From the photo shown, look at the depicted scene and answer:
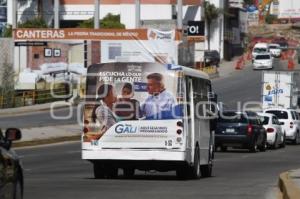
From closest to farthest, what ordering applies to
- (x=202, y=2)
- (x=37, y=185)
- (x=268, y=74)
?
(x=37, y=185)
(x=268, y=74)
(x=202, y=2)

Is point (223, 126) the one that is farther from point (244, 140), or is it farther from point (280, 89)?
point (280, 89)

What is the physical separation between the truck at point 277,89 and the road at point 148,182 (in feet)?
68.7

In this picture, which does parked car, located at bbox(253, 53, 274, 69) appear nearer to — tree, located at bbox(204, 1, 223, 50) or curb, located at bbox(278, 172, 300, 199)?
tree, located at bbox(204, 1, 223, 50)

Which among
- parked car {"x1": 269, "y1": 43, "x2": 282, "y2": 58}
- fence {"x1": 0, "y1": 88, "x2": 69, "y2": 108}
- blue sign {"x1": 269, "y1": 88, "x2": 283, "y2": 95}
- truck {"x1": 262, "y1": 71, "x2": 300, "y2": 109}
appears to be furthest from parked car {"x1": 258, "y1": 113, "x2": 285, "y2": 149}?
parked car {"x1": 269, "y1": 43, "x2": 282, "y2": 58}

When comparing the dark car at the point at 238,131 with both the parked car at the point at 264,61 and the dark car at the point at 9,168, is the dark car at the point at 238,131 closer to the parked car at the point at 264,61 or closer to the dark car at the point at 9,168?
the dark car at the point at 9,168

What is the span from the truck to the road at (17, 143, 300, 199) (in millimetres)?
20944

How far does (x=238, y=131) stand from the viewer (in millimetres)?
36500

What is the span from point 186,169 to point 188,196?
525 centimetres

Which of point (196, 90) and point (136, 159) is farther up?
point (196, 90)

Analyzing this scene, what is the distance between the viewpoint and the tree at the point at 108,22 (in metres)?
95.8

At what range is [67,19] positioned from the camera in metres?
104

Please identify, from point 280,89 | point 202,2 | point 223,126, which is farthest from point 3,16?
point 223,126

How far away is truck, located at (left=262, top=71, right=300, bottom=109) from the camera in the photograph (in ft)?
174

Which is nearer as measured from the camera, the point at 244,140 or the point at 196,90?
the point at 196,90
